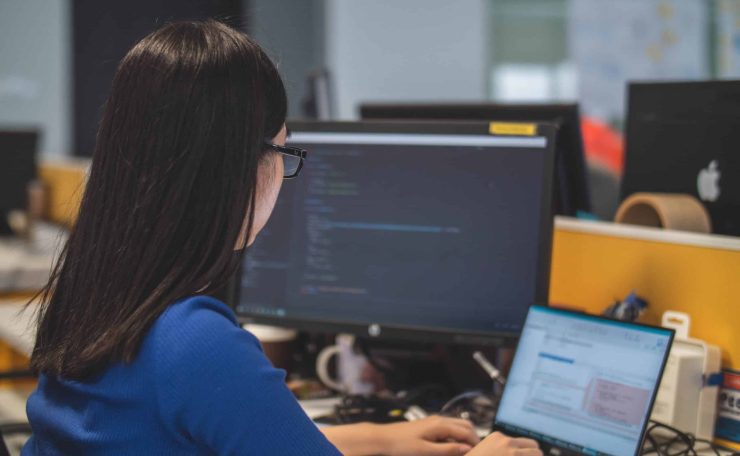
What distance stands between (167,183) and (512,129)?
655 mm

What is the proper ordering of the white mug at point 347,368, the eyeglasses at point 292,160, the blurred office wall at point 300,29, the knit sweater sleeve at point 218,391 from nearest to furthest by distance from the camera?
the knit sweater sleeve at point 218,391 < the eyeglasses at point 292,160 < the white mug at point 347,368 < the blurred office wall at point 300,29

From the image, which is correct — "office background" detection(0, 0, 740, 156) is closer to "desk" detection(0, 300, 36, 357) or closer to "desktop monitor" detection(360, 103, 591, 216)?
"desk" detection(0, 300, 36, 357)

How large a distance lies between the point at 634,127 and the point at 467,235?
1.53ft

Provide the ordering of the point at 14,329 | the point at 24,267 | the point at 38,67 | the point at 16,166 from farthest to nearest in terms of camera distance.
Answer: the point at 38,67 < the point at 16,166 < the point at 24,267 < the point at 14,329

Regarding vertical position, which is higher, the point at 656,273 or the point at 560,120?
the point at 560,120

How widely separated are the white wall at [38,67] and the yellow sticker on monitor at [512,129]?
3.98 meters

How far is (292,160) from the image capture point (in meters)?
1.10

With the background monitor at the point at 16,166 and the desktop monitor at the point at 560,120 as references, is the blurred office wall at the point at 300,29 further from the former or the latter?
the desktop monitor at the point at 560,120

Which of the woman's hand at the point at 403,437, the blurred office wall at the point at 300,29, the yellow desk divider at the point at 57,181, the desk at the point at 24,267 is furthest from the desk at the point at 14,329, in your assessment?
the blurred office wall at the point at 300,29

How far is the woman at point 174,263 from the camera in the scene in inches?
32.7

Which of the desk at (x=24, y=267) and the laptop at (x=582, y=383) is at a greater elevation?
the laptop at (x=582, y=383)

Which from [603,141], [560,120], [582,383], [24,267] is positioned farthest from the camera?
[603,141]

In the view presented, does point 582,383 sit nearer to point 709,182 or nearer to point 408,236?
point 408,236

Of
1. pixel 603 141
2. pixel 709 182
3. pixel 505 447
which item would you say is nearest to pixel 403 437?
pixel 505 447
